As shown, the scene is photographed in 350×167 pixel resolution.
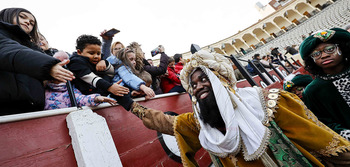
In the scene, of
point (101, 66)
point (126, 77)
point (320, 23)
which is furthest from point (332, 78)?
point (320, 23)

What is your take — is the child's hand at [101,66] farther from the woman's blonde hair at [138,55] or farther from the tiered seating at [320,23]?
the tiered seating at [320,23]

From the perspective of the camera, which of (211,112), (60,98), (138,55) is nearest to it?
(211,112)

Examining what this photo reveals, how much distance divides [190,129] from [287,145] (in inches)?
36.3

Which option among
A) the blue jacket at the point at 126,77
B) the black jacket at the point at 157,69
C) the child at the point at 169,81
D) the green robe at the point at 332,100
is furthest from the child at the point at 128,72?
the green robe at the point at 332,100

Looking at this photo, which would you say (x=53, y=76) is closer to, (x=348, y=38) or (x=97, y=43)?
(x=97, y=43)

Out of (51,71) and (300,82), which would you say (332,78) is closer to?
(300,82)

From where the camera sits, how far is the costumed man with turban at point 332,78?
6.05ft

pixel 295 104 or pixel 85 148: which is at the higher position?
pixel 295 104

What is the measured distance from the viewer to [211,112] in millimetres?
1558

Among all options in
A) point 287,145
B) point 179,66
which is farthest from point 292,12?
point 287,145

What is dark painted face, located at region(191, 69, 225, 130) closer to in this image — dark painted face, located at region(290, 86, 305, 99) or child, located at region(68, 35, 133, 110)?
child, located at region(68, 35, 133, 110)

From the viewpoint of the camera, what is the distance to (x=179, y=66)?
4.51 m

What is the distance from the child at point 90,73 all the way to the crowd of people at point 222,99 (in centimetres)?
1

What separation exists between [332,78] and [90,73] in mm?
3062
